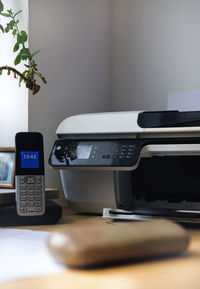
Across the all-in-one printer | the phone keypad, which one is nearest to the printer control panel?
the all-in-one printer

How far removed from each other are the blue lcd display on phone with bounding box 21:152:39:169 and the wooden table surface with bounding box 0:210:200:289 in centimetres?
55

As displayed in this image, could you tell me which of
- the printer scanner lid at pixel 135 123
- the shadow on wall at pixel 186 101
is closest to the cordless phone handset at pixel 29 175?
the printer scanner lid at pixel 135 123

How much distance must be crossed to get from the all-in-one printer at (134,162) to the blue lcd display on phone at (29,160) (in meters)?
0.07

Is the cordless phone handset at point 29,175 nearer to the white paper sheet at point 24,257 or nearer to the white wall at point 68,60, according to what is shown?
the white paper sheet at point 24,257

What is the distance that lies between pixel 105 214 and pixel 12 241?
394 mm

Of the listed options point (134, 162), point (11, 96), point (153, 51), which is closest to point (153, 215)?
point (134, 162)

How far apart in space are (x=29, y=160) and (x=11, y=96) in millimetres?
438

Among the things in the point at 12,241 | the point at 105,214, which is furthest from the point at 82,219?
the point at 12,241

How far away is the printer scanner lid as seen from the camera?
4.17 ft

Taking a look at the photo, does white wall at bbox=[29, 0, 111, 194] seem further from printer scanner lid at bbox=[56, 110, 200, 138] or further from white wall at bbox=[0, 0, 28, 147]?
printer scanner lid at bbox=[56, 110, 200, 138]

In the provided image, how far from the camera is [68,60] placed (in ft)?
5.82

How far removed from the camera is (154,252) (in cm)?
80

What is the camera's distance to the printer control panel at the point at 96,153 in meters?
→ 1.27

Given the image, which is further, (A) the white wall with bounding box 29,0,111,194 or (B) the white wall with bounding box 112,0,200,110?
(B) the white wall with bounding box 112,0,200,110
